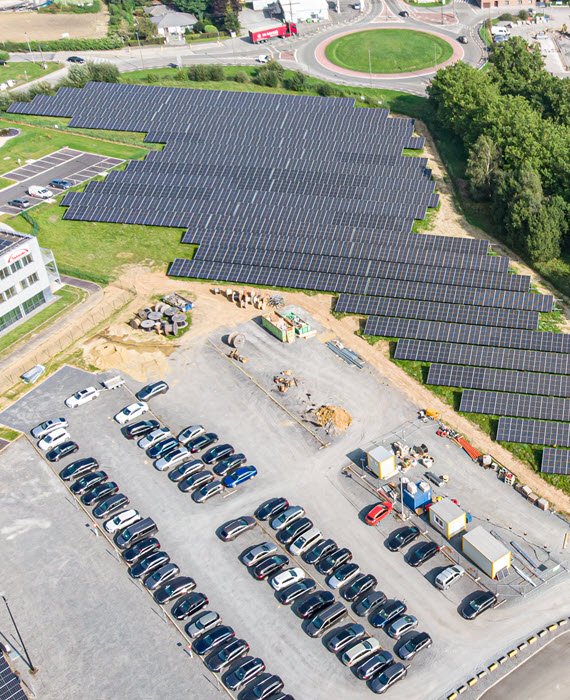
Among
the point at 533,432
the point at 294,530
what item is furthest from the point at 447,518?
the point at 533,432

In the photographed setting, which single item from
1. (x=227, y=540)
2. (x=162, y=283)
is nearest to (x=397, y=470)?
(x=227, y=540)

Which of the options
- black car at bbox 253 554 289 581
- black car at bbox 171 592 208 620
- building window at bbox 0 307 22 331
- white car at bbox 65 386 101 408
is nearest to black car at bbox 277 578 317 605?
black car at bbox 253 554 289 581

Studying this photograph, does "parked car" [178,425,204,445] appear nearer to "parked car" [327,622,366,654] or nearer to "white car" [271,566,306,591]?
"white car" [271,566,306,591]

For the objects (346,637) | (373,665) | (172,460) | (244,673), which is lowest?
(373,665)

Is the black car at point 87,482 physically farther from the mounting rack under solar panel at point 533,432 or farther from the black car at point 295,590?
the mounting rack under solar panel at point 533,432

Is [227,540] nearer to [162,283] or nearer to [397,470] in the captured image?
[397,470]

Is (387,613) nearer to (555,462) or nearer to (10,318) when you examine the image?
(555,462)
